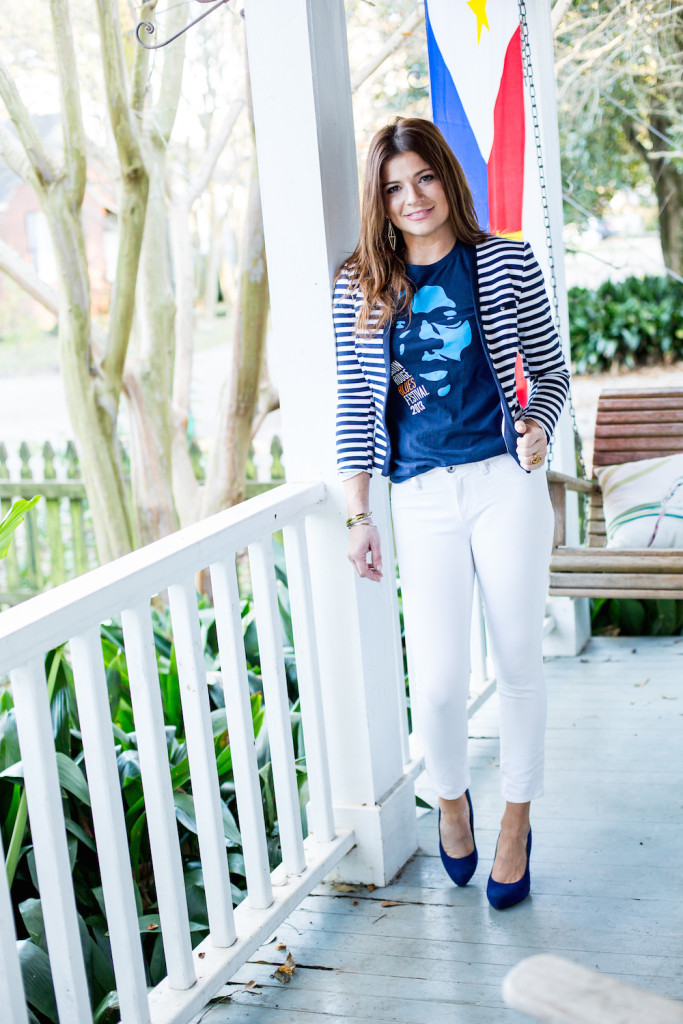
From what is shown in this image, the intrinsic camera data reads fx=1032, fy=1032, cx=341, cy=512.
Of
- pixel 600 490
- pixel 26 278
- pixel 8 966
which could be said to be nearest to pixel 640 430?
pixel 600 490

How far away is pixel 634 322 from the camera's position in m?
8.95

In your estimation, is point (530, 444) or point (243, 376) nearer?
point (530, 444)

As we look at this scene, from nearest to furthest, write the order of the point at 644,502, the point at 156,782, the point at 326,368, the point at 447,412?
the point at 156,782 → the point at 447,412 → the point at 326,368 → the point at 644,502

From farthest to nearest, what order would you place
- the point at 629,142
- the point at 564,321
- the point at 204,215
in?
the point at 204,215, the point at 629,142, the point at 564,321

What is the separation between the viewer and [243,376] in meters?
4.16

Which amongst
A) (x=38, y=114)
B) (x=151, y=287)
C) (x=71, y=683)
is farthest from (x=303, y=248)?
(x=38, y=114)

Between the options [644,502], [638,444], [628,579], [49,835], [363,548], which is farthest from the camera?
[638,444]

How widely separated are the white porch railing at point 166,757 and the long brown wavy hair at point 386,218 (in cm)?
45

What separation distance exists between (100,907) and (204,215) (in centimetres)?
627

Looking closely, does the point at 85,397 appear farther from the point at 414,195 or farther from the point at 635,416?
the point at 414,195

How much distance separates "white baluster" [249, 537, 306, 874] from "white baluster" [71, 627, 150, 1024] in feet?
1.71

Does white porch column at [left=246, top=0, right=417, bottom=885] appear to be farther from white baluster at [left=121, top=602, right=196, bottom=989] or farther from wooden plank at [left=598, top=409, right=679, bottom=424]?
A: wooden plank at [left=598, top=409, right=679, bottom=424]

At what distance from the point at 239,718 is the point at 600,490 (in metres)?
1.87

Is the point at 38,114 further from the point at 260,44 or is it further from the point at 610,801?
the point at 610,801
